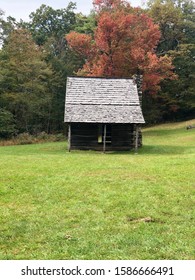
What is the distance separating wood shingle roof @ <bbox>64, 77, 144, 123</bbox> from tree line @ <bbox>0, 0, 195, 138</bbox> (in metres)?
11.9

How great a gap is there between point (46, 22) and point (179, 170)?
50238 mm

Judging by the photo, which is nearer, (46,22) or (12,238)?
(12,238)

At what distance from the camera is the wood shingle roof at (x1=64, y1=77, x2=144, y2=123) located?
88.5ft

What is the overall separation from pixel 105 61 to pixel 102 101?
1566 cm

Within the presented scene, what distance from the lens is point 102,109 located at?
91.8ft

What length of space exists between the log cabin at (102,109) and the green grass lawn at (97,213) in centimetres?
1137

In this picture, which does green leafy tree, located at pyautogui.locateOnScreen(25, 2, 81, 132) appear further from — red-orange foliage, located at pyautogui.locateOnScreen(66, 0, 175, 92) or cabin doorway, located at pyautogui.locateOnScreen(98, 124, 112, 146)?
cabin doorway, located at pyautogui.locateOnScreen(98, 124, 112, 146)

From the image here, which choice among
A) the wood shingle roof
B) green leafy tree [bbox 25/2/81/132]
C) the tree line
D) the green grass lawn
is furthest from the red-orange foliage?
the green grass lawn

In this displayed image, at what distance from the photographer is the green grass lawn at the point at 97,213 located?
6918 millimetres

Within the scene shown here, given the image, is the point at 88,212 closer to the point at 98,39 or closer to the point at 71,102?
the point at 71,102

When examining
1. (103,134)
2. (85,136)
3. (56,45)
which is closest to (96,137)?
(103,134)

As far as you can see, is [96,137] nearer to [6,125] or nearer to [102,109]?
[102,109]

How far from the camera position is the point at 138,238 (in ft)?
24.7
